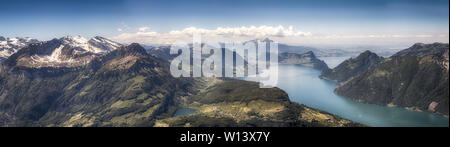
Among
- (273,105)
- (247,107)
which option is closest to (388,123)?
(273,105)

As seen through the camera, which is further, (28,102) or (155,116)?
(28,102)
